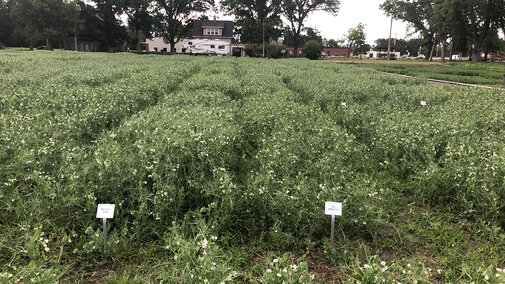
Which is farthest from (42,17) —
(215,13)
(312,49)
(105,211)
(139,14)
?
(105,211)

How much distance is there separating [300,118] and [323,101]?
3535mm

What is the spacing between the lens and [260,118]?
6.68 m

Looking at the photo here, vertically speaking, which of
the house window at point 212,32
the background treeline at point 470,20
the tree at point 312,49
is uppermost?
the house window at point 212,32

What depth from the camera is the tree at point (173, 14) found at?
208ft

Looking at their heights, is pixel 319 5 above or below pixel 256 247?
above

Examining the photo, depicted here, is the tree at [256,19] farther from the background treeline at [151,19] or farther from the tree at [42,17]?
the tree at [42,17]

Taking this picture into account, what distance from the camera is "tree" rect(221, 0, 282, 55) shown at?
213ft

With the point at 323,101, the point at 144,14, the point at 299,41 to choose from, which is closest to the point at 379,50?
the point at 299,41

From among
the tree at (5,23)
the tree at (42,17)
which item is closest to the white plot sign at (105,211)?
the tree at (42,17)

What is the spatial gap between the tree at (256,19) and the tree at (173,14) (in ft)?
21.8

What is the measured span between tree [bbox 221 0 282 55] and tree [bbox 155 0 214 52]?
6.65m

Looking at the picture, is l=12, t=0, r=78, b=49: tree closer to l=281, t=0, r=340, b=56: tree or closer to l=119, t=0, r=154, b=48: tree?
l=119, t=0, r=154, b=48: tree

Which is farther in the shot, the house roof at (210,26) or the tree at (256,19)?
the house roof at (210,26)

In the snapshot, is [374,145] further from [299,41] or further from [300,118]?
[299,41]
